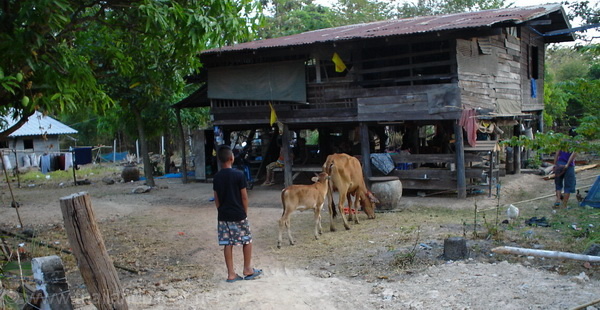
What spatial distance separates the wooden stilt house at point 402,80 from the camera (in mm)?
12062

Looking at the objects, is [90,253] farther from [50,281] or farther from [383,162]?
[383,162]

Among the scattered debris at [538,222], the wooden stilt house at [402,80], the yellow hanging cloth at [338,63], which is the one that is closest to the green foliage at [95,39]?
the wooden stilt house at [402,80]

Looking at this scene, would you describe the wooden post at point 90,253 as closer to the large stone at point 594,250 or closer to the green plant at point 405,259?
the green plant at point 405,259

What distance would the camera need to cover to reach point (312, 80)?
566 inches

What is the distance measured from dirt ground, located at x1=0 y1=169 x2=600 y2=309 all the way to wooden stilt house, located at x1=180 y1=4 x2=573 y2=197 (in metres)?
2.20

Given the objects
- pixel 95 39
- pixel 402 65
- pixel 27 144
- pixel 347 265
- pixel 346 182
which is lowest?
pixel 347 265

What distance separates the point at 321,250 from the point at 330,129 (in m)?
11.7

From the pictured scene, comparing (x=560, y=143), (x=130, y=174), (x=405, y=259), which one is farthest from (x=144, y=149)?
(x=560, y=143)

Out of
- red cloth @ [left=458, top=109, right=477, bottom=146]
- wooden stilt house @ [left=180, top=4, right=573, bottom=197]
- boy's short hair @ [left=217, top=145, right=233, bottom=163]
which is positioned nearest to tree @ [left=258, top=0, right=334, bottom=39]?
wooden stilt house @ [left=180, top=4, right=573, bottom=197]

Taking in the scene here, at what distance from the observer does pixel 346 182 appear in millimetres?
9781

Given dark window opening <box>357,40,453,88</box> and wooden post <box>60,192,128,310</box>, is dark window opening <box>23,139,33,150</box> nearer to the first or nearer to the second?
dark window opening <box>357,40,453,88</box>

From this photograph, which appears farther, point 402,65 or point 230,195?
point 402,65

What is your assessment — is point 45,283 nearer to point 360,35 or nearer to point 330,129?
point 360,35

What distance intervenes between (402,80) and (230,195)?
26.7ft
